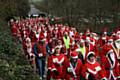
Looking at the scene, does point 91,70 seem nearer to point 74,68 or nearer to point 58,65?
point 74,68

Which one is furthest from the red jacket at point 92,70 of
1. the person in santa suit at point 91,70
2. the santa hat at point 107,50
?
the santa hat at point 107,50

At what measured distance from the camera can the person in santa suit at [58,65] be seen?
16.3 meters

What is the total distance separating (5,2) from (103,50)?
35.1 metres

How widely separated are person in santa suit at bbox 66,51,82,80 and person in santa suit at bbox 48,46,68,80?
0.31 m

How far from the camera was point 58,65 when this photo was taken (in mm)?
16438

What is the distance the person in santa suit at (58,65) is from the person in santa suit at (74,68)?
0.31 m

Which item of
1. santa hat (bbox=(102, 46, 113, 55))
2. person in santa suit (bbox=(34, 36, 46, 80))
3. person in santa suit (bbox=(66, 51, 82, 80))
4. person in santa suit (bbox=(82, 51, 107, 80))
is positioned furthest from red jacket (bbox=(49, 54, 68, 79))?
person in santa suit (bbox=(34, 36, 46, 80))

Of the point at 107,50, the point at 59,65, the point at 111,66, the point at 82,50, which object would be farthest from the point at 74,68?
the point at 82,50

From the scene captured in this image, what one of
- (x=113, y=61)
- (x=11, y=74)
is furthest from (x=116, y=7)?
(x=11, y=74)

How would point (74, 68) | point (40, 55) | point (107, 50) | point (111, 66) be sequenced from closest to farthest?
point (74, 68) < point (111, 66) < point (107, 50) < point (40, 55)

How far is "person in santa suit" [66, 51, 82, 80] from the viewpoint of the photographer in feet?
50.3

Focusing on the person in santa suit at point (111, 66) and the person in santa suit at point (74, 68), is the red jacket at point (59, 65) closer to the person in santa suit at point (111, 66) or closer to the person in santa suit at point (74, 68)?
the person in santa suit at point (74, 68)

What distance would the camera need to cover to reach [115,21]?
52531mm

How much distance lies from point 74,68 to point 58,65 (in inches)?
43.0
